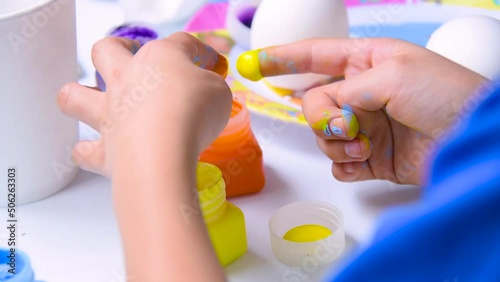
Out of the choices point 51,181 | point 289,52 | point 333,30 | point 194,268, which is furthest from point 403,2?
point 194,268

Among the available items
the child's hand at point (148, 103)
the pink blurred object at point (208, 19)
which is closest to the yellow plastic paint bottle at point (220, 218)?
the child's hand at point (148, 103)

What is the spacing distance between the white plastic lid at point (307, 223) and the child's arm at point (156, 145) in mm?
159

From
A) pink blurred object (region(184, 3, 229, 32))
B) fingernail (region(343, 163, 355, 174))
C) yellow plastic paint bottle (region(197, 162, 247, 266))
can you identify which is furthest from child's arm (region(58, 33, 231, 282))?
pink blurred object (region(184, 3, 229, 32))

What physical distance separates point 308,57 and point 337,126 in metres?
0.10

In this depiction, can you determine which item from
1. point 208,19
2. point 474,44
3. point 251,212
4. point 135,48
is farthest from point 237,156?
point 208,19

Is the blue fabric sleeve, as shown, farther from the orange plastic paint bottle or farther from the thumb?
the orange plastic paint bottle

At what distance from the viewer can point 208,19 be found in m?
1.00

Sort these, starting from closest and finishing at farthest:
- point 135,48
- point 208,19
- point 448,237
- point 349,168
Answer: point 448,237 < point 135,48 < point 349,168 < point 208,19

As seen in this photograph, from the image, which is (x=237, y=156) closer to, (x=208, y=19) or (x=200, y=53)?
(x=200, y=53)

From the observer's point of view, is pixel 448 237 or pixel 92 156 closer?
pixel 448 237

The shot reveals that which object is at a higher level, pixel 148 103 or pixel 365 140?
pixel 148 103

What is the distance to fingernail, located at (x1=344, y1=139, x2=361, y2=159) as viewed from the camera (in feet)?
2.22

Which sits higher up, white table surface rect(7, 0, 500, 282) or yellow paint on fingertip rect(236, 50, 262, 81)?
yellow paint on fingertip rect(236, 50, 262, 81)

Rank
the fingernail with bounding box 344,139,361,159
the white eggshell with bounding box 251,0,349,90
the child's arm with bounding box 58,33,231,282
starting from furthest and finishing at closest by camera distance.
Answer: the white eggshell with bounding box 251,0,349,90
the fingernail with bounding box 344,139,361,159
the child's arm with bounding box 58,33,231,282
